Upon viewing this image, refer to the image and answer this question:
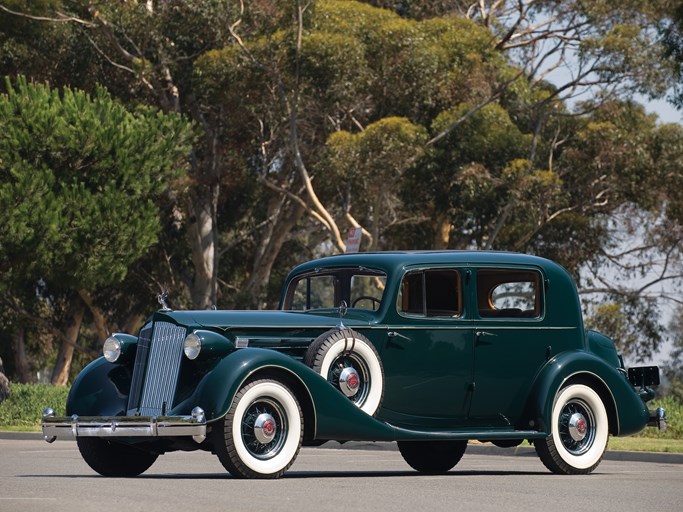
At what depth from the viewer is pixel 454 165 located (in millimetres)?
36438

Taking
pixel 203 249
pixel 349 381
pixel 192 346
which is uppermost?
pixel 203 249

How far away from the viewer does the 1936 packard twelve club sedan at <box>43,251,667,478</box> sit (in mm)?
→ 11297

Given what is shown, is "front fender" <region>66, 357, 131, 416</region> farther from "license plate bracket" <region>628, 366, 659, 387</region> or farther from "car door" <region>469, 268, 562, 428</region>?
"license plate bracket" <region>628, 366, 659, 387</region>

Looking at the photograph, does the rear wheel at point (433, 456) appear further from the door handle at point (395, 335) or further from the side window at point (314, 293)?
the door handle at point (395, 335)

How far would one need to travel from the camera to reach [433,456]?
46.0 feet

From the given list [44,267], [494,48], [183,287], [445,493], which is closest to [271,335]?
[445,493]

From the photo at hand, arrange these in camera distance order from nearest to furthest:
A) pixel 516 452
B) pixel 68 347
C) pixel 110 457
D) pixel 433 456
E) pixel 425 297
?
pixel 110 457, pixel 425 297, pixel 433 456, pixel 516 452, pixel 68 347

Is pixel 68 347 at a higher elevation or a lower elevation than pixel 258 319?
higher

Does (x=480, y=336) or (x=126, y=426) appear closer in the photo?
(x=126, y=426)

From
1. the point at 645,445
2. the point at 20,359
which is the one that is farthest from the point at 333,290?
the point at 20,359

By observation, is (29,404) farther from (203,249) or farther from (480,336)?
(480,336)

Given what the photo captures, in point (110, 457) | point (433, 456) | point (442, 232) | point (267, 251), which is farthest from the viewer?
point (267, 251)

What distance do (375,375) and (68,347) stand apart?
40867 mm

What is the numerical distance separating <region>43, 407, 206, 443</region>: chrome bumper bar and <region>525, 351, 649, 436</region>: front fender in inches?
136
